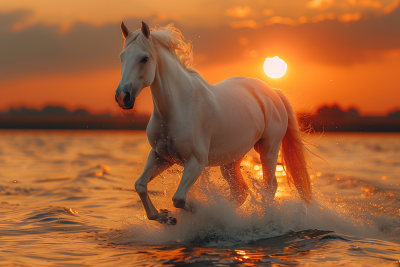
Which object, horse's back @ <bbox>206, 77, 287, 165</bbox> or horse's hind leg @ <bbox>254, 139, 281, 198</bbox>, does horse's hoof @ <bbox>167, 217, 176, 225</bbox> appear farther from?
horse's hind leg @ <bbox>254, 139, 281, 198</bbox>

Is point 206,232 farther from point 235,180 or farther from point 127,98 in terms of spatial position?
point 127,98

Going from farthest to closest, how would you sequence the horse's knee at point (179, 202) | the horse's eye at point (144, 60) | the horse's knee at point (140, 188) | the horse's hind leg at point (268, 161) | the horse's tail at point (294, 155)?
1. the horse's tail at point (294, 155)
2. the horse's hind leg at point (268, 161)
3. the horse's knee at point (140, 188)
4. the horse's knee at point (179, 202)
5. the horse's eye at point (144, 60)

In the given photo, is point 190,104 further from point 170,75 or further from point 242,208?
point 242,208

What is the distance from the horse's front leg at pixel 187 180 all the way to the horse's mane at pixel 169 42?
3.70ft

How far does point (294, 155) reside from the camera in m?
6.34

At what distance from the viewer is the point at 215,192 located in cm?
496

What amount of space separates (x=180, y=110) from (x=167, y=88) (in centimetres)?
26

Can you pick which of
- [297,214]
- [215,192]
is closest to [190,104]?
[215,192]

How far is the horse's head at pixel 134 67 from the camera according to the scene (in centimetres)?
367

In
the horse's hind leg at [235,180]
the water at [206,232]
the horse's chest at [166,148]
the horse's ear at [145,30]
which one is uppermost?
the horse's ear at [145,30]

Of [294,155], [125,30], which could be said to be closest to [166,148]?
[125,30]

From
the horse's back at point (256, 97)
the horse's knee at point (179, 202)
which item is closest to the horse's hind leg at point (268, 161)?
the horse's back at point (256, 97)

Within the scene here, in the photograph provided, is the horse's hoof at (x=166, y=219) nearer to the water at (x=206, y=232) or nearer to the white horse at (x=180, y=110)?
the white horse at (x=180, y=110)

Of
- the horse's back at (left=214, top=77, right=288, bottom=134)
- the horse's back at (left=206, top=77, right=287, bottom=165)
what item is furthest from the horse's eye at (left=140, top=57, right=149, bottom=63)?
the horse's back at (left=214, top=77, right=288, bottom=134)
